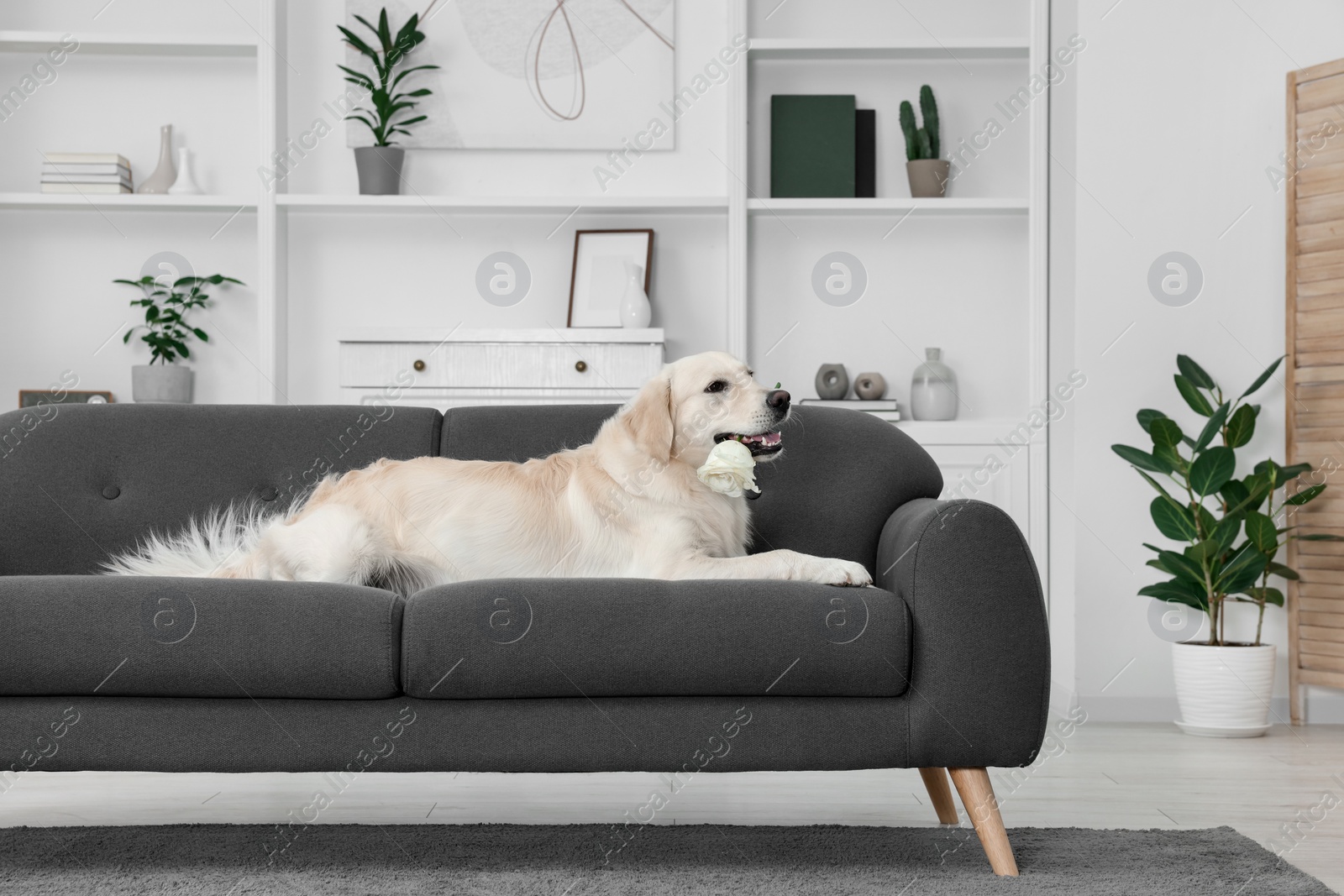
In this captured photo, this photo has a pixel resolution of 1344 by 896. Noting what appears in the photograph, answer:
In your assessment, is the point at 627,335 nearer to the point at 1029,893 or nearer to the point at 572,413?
the point at 572,413

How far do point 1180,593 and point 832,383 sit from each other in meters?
1.36

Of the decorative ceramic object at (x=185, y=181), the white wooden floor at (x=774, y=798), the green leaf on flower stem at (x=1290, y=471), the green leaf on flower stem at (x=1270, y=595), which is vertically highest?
the decorative ceramic object at (x=185, y=181)

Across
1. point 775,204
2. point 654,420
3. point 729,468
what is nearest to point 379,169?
point 775,204

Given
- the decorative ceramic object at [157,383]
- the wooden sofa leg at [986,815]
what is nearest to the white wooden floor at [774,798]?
the wooden sofa leg at [986,815]

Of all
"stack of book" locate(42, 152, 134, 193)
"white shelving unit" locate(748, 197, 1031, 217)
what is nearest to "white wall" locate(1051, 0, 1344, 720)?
"white shelving unit" locate(748, 197, 1031, 217)

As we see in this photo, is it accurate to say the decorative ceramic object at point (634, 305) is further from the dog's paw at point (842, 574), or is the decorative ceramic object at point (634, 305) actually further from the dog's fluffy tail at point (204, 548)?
the dog's paw at point (842, 574)

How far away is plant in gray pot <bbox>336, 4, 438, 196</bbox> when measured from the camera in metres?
4.01

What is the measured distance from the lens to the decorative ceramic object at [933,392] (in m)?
3.98

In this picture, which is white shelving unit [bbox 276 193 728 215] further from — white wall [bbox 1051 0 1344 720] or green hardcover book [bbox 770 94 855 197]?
white wall [bbox 1051 0 1344 720]

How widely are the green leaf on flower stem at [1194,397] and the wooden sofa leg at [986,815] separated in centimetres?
186

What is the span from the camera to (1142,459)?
3275 mm

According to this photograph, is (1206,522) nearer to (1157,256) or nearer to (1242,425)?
(1242,425)

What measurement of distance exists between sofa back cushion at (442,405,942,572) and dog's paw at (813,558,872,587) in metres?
0.41

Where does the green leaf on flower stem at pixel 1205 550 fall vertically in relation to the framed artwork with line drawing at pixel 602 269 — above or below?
below
